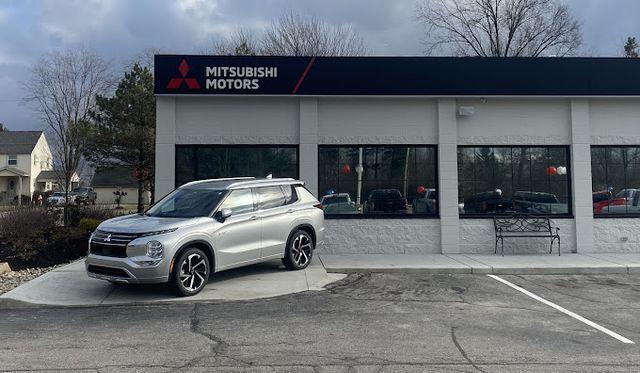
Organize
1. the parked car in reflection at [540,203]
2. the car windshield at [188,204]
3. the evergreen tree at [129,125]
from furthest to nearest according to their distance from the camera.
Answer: the evergreen tree at [129,125] < the parked car in reflection at [540,203] < the car windshield at [188,204]

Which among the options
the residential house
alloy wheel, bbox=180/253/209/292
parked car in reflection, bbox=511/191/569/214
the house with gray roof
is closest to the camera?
alloy wheel, bbox=180/253/209/292

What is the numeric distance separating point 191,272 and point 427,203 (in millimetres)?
6896

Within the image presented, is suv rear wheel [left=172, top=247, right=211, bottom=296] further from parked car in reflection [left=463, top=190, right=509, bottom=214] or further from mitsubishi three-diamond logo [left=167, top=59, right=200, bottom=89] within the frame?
parked car in reflection [left=463, top=190, right=509, bottom=214]

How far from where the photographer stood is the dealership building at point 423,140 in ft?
40.7

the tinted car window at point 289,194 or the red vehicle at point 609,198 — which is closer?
the tinted car window at point 289,194

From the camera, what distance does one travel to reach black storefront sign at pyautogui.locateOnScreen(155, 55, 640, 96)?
12.2m

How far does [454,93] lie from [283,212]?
573cm

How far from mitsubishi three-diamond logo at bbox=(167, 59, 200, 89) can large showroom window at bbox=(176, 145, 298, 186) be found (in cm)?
149

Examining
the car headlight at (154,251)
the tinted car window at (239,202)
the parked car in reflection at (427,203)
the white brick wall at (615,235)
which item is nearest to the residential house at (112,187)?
the parked car in reflection at (427,203)

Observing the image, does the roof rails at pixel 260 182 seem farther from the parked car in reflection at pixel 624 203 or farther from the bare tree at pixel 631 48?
the bare tree at pixel 631 48

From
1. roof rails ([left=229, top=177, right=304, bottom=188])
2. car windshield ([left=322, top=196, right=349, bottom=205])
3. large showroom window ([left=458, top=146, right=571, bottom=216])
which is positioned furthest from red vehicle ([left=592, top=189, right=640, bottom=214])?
roof rails ([left=229, top=177, right=304, bottom=188])

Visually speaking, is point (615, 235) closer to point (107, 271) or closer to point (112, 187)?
point (107, 271)

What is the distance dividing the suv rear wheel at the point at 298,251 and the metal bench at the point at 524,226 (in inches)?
203

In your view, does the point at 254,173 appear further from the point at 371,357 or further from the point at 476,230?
the point at 371,357
